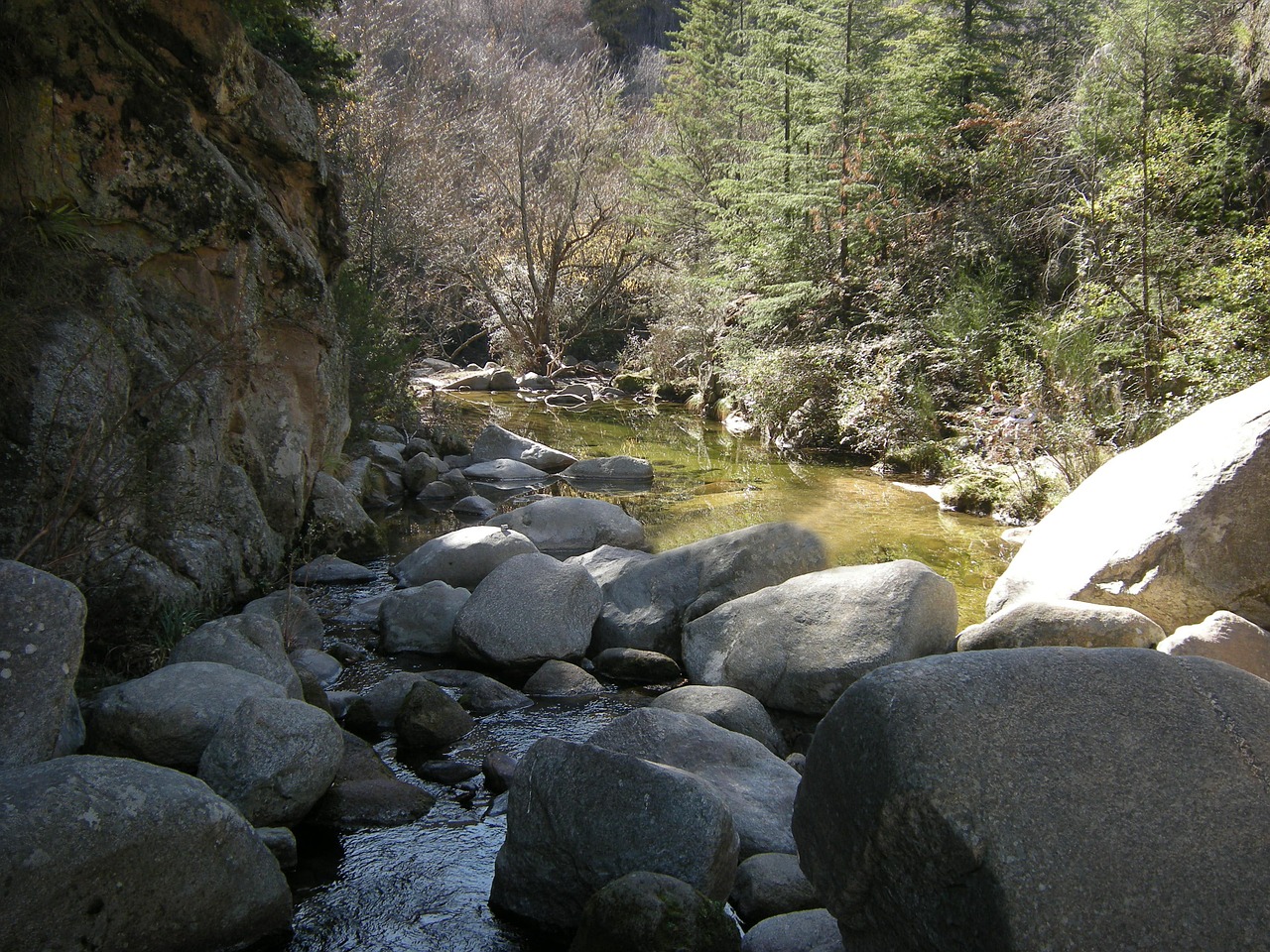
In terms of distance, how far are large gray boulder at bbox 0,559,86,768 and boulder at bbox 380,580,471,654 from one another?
10.3 feet

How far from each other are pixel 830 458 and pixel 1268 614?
9.49 metres

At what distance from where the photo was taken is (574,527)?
1020 centimetres

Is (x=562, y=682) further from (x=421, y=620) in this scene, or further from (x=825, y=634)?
(x=825, y=634)

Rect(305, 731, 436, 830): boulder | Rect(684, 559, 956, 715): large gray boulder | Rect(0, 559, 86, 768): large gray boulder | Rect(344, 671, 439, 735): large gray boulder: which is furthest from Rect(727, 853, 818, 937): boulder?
Rect(0, 559, 86, 768): large gray boulder

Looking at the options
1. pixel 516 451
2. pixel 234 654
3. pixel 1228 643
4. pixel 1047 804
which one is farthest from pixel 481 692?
pixel 516 451

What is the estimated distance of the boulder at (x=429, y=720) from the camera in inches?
216

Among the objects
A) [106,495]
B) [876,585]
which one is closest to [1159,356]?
[876,585]

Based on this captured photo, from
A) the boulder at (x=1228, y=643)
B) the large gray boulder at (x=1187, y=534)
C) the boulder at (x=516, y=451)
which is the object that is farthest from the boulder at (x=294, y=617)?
the boulder at (x=516, y=451)

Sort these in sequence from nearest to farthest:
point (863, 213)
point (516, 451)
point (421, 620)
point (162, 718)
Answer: point (162, 718) < point (421, 620) < point (516, 451) < point (863, 213)

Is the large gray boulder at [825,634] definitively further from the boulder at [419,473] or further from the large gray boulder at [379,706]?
the boulder at [419,473]

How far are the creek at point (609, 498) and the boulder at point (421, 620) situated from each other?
6.5 inches

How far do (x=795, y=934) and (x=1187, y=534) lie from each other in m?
4.49

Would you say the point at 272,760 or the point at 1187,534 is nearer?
the point at 272,760

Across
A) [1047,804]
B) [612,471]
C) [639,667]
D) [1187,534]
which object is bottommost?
[639,667]
